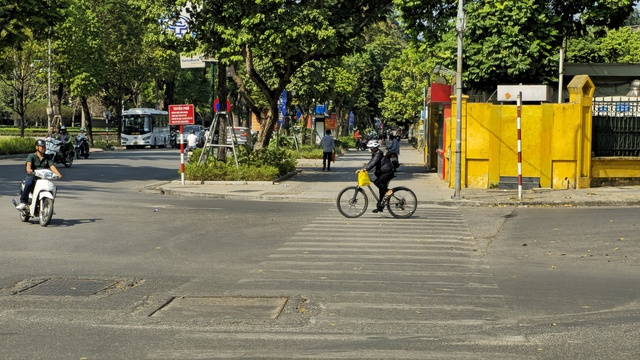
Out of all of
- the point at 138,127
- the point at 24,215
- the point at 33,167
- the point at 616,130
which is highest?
the point at 616,130

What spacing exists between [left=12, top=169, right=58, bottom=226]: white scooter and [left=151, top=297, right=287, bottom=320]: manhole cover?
7.84 m

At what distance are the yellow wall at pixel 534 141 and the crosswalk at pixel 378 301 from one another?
11314 millimetres

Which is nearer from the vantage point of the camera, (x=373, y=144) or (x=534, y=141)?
(x=373, y=144)

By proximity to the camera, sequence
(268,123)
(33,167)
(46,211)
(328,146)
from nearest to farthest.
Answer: (46,211) < (33,167) < (268,123) < (328,146)

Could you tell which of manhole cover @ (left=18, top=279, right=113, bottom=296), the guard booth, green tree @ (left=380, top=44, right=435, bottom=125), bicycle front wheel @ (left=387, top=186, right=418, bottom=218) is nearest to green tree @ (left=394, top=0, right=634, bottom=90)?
the guard booth

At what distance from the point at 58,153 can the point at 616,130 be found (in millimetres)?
20696

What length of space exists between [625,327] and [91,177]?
26263 millimetres

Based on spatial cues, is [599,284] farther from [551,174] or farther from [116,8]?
[116,8]

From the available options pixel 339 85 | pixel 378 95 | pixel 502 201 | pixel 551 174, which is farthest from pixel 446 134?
pixel 378 95

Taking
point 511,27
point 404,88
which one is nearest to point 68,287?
point 511,27

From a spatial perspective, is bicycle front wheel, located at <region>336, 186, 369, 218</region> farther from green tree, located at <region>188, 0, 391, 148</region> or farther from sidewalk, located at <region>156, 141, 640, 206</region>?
green tree, located at <region>188, 0, 391, 148</region>

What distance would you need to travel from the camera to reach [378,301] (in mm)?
9992

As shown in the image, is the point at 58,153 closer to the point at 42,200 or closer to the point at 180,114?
the point at 180,114

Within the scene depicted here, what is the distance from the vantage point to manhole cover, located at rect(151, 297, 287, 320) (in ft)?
30.5
